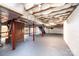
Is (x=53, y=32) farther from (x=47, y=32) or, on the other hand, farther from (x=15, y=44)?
(x=15, y=44)

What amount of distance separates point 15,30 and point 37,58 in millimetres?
2121

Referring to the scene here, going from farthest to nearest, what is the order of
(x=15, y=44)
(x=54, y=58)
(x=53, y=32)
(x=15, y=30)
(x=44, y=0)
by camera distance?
1. (x=53, y=32)
2. (x=15, y=30)
3. (x=15, y=44)
4. (x=54, y=58)
5. (x=44, y=0)

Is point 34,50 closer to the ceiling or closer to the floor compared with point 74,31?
closer to the floor

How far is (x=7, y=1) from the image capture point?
1428mm

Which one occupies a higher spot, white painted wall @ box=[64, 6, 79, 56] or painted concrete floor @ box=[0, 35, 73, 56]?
white painted wall @ box=[64, 6, 79, 56]

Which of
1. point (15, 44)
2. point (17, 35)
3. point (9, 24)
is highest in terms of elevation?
point (9, 24)

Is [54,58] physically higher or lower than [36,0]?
lower

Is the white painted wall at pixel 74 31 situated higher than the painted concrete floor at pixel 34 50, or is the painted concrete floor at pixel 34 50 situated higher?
the white painted wall at pixel 74 31

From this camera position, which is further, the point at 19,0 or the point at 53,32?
the point at 53,32

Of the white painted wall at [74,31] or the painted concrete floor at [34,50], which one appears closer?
the white painted wall at [74,31]

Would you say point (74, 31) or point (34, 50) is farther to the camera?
point (34, 50)

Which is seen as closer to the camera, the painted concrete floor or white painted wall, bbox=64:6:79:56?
white painted wall, bbox=64:6:79:56

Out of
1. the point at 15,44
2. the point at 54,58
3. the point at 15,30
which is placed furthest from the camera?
the point at 15,30

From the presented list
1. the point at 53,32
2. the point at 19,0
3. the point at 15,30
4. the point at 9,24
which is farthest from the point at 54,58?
the point at 53,32
